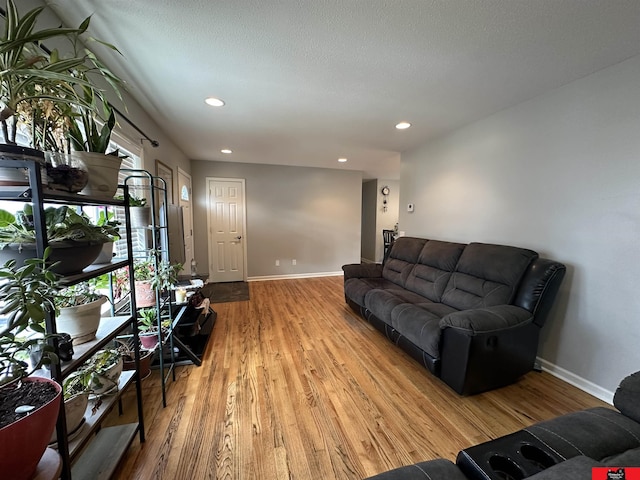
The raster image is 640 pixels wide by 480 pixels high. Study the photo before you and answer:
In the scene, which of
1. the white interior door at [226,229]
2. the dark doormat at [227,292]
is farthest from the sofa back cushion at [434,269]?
the white interior door at [226,229]

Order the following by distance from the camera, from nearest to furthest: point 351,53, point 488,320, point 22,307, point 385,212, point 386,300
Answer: point 22,307 < point 351,53 < point 488,320 < point 386,300 < point 385,212

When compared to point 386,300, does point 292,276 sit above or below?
below

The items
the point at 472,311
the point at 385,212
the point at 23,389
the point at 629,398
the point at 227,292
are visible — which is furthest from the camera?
the point at 385,212

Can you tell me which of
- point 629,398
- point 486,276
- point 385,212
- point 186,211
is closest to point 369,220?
point 385,212

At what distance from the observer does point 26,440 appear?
66cm

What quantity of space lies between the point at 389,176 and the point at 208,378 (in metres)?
5.82

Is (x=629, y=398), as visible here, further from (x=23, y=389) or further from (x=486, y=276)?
(x=23, y=389)

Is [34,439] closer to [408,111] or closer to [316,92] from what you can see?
[316,92]

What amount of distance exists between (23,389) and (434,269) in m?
3.04

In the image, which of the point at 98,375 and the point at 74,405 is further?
the point at 98,375

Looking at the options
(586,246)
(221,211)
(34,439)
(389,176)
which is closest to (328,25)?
(34,439)

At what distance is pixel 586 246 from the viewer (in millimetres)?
1947

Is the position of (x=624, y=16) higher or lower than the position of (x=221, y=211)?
higher

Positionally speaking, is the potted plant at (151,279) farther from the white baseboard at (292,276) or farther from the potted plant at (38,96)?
the white baseboard at (292,276)
